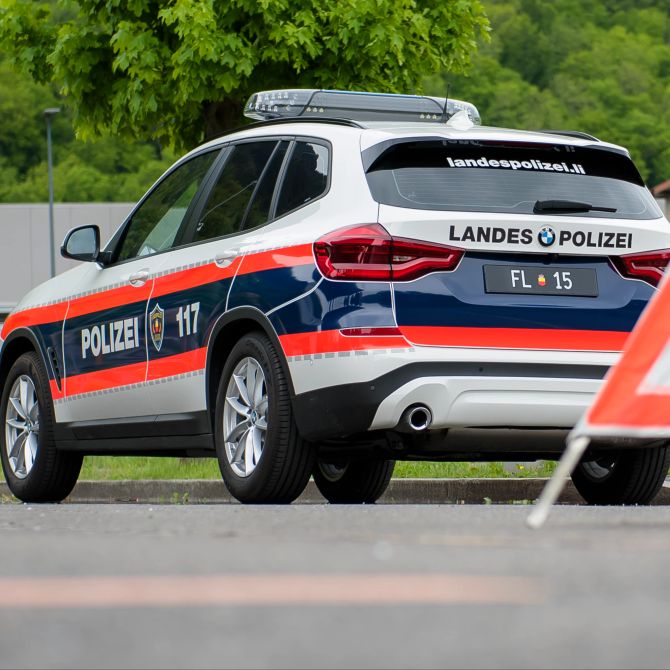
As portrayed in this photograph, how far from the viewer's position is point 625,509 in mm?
→ 6836

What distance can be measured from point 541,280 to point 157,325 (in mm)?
2112

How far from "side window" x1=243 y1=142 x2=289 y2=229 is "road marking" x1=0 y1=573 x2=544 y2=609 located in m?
3.51

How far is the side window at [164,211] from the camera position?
8.54m

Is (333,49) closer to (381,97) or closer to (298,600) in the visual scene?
(381,97)

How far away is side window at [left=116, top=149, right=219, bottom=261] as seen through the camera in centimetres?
854

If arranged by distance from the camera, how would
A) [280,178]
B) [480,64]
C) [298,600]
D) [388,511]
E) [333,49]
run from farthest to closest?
[480,64], [333,49], [280,178], [388,511], [298,600]

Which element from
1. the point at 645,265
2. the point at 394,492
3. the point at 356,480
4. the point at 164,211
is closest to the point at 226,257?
the point at 164,211

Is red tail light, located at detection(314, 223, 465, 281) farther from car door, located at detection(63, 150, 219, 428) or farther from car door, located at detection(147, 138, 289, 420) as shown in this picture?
car door, located at detection(63, 150, 219, 428)

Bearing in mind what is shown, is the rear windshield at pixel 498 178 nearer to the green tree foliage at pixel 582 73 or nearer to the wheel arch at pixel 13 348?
the wheel arch at pixel 13 348

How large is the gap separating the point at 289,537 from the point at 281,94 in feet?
12.8

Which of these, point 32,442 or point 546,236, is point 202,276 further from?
point 32,442

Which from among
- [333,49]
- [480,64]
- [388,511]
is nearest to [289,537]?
[388,511]

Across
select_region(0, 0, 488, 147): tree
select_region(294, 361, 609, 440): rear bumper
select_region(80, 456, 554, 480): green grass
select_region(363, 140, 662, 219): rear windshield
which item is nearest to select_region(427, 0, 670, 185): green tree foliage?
select_region(0, 0, 488, 147): tree

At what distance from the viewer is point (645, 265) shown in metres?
7.39
